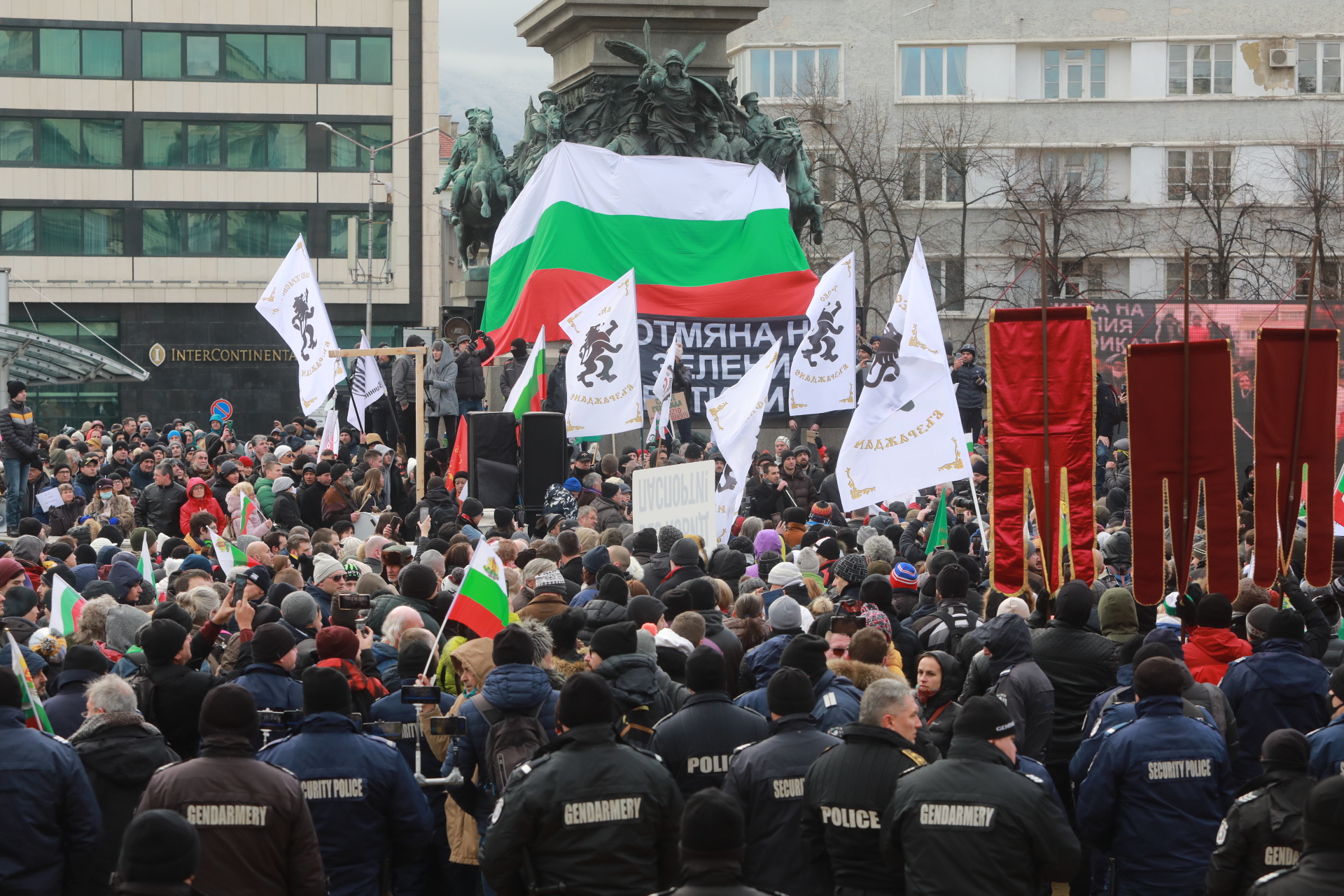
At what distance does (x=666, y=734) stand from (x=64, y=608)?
410 centimetres

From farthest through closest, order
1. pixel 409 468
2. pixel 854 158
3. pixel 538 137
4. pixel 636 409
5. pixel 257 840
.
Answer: pixel 854 158 < pixel 538 137 < pixel 409 468 < pixel 636 409 < pixel 257 840

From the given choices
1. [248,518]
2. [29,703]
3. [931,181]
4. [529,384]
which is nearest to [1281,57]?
[931,181]

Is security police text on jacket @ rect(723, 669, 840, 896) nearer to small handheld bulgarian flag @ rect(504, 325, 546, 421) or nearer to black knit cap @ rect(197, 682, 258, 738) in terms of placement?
black knit cap @ rect(197, 682, 258, 738)

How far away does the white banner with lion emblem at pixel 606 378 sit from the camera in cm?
1627

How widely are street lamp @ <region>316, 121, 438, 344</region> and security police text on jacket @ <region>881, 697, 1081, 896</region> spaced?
4760cm

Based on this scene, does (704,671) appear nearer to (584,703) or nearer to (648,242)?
(584,703)

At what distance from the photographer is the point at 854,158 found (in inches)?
2093

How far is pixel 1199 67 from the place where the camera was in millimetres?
57000

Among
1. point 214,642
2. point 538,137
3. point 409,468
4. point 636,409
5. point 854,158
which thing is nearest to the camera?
point 214,642

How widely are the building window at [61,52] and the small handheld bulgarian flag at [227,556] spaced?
1908 inches

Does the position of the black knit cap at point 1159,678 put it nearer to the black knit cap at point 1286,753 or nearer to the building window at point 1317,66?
the black knit cap at point 1286,753

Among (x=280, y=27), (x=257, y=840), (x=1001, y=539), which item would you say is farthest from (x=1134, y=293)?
(x=257, y=840)

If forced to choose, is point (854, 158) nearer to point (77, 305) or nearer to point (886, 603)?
point (77, 305)

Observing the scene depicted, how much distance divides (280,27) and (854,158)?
19.6 m
